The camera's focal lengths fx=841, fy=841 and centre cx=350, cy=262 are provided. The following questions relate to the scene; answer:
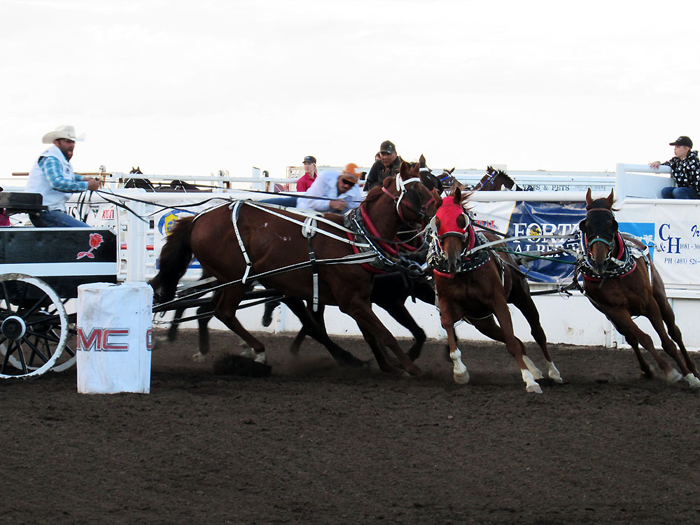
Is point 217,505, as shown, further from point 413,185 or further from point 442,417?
point 413,185

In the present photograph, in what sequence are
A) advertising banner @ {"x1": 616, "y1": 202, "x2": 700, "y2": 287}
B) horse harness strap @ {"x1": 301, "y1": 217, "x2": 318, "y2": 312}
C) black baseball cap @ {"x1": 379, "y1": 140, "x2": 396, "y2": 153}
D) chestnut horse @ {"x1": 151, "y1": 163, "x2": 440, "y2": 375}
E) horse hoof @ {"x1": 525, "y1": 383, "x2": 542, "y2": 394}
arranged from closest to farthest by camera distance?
horse hoof @ {"x1": 525, "y1": 383, "x2": 542, "y2": 394} < chestnut horse @ {"x1": 151, "y1": 163, "x2": 440, "y2": 375} < horse harness strap @ {"x1": 301, "y1": 217, "x2": 318, "y2": 312} < black baseball cap @ {"x1": 379, "y1": 140, "x2": 396, "y2": 153} < advertising banner @ {"x1": 616, "y1": 202, "x2": 700, "y2": 287}

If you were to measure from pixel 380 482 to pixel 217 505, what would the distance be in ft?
2.96

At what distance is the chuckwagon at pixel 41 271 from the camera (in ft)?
23.4

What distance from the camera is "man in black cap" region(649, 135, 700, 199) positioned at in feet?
33.4

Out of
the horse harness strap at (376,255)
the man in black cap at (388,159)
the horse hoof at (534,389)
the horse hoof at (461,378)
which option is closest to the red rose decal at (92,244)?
the horse harness strap at (376,255)

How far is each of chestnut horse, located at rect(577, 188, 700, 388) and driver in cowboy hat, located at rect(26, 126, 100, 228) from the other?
428 cm

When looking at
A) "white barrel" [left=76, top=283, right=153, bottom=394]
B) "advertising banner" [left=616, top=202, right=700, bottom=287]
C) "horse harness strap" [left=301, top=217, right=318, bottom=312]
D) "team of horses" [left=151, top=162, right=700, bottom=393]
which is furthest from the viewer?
"advertising banner" [left=616, top=202, right=700, bottom=287]

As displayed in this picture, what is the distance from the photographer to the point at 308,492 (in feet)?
14.1

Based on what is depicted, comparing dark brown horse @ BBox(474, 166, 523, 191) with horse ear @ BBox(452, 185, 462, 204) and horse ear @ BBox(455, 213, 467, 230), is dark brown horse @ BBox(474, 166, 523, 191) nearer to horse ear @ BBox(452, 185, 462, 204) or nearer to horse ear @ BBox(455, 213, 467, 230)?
horse ear @ BBox(452, 185, 462, 204)

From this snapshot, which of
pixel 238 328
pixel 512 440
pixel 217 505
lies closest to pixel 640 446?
pixel 512 440

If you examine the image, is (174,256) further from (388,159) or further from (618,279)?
(618,279)

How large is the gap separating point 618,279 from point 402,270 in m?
1.85

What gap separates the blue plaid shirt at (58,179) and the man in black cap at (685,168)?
21.9 feet

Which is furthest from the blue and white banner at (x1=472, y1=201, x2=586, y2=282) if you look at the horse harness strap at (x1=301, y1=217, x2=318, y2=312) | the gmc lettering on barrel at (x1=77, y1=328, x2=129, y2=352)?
the gmc lettering on barrel at (x1=77, y1=328, x2=129, y2=352)
